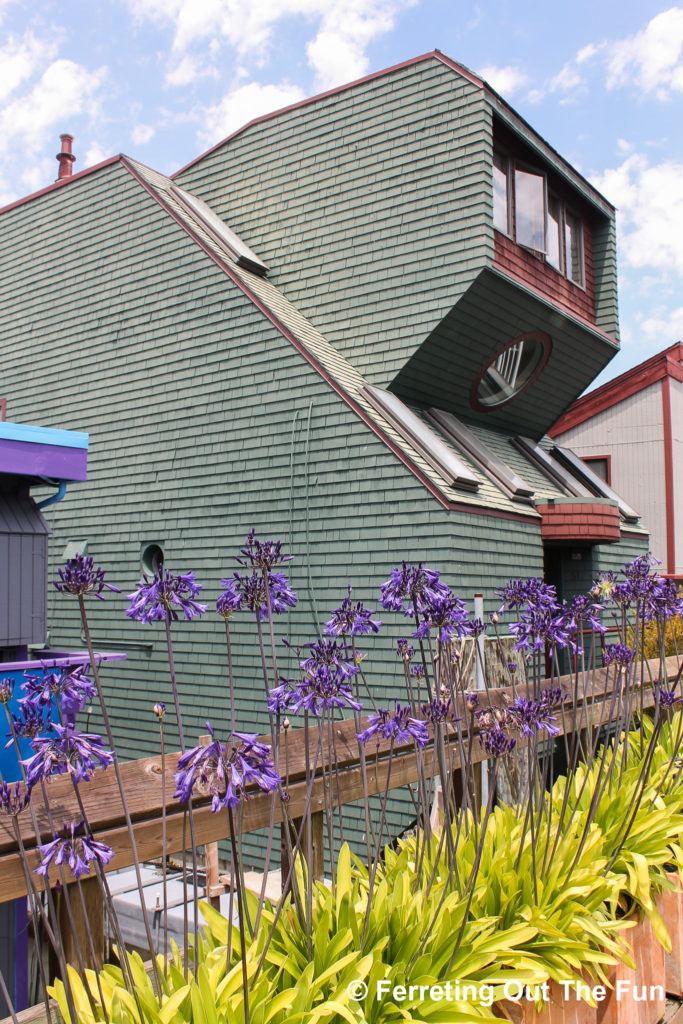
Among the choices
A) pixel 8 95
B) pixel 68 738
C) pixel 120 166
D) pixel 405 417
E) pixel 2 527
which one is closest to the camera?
pixel 68 738

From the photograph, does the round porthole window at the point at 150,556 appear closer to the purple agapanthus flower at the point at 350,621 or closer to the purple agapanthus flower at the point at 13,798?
the purple agapanthus flower at the point at 350,621

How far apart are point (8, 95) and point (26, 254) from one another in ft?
336

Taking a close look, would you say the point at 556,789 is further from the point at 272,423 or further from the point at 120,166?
the point at 120,166

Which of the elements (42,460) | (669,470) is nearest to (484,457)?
(42,460)

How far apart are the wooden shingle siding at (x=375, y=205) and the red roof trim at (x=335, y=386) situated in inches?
57.8

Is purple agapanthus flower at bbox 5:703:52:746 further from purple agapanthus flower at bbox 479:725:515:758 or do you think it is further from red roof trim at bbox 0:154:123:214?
red roof trim at bbox 0:154:123:214

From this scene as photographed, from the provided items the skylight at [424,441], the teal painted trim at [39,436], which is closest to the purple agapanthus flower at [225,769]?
the teal painted trim at [39,436]

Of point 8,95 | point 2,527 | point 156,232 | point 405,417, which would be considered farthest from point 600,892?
point 8,95

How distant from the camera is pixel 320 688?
247 cm

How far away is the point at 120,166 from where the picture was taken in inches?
555

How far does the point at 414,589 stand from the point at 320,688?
67 cm

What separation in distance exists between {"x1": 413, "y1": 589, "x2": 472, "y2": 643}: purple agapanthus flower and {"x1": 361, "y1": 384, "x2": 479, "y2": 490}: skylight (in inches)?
291

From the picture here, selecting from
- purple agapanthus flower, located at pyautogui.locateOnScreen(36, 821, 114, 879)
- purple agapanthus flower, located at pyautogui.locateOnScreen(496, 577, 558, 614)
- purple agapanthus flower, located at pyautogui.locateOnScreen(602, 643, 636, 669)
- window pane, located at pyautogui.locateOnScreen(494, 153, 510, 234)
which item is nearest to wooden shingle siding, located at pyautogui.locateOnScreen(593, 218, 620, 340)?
window pane, located at pyautogui.locateOnScreen(494, 153, 510, 234)

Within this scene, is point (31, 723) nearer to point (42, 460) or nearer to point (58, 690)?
point (58, 690)
